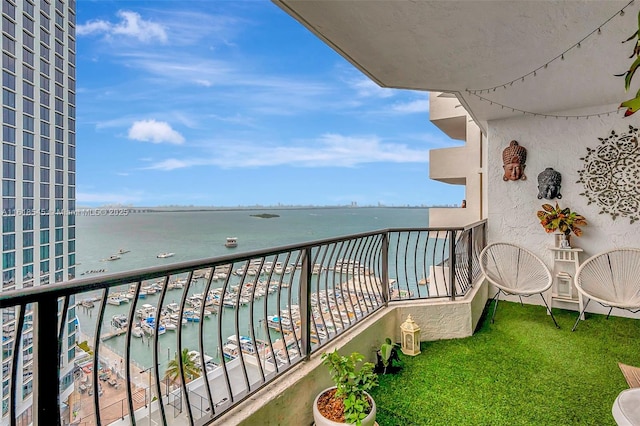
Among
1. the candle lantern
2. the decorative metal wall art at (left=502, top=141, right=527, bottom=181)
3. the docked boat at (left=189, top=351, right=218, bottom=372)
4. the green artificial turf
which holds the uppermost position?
the decorative metal wall art at (left=502, top=141, right=527, bottom=181)

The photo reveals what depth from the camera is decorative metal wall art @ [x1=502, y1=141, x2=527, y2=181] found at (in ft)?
14.5

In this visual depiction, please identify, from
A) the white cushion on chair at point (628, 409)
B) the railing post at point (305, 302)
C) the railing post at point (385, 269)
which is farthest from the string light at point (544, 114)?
the white cushion on chair at point (628, 409)

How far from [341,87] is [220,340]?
102ft

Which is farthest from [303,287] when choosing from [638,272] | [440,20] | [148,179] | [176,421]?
[148,179]

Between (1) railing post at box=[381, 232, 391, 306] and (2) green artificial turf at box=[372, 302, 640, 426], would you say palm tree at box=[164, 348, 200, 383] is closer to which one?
(2) green artificial turf at box=[372, 302, 640, 426]

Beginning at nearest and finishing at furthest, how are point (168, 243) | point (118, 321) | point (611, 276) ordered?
1. point (118, 321)
2. point (611, 276)
3. point (168, 243)

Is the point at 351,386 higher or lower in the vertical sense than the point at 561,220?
lower

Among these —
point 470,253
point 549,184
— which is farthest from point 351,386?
point 549,184

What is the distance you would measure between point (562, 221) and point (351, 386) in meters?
3.81

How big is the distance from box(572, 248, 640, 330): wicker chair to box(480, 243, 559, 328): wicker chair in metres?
0.41

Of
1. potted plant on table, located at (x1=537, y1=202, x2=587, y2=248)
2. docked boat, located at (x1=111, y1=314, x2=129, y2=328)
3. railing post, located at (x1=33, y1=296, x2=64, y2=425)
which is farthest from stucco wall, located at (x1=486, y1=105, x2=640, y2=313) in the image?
railing post, located at (x1=33, y1=296, x2=64, y2=425)

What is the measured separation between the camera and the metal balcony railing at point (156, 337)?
103 centimetres

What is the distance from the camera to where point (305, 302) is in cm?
222

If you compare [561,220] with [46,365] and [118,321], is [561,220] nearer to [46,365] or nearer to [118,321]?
[118,321]
